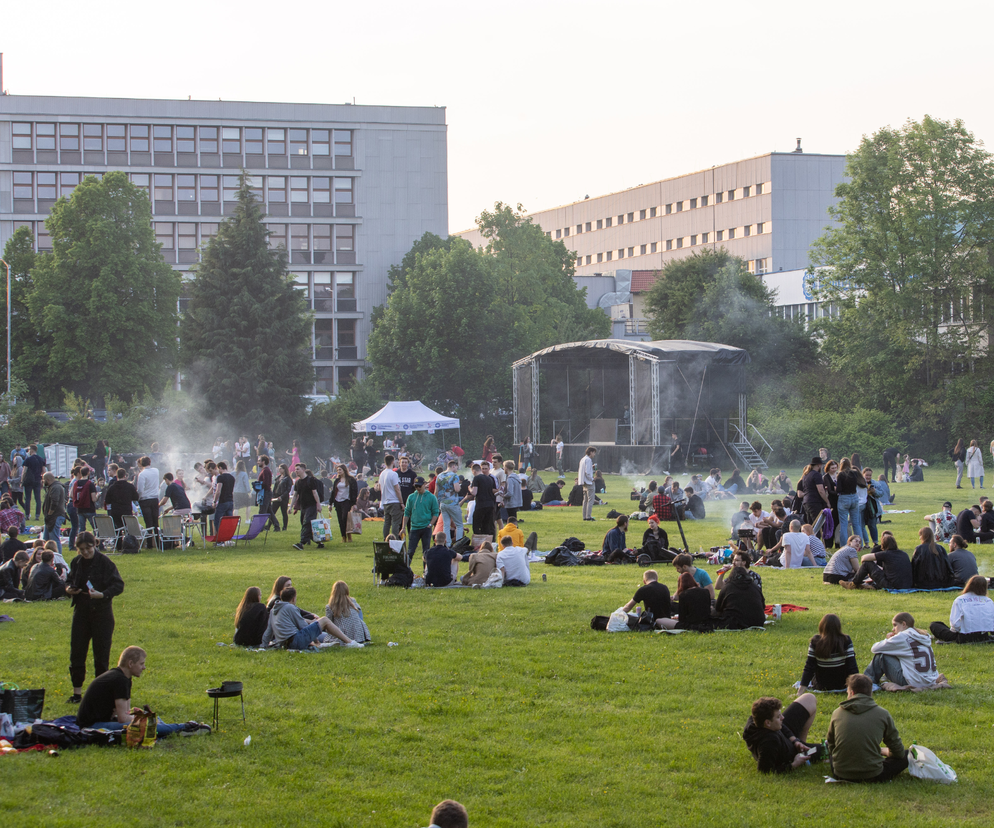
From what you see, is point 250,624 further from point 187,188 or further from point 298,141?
point 298,141

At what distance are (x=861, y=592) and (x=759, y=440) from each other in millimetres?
31809

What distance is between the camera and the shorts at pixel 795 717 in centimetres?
743

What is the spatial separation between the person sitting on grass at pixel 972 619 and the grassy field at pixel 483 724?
424mm

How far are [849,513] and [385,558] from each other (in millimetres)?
8090

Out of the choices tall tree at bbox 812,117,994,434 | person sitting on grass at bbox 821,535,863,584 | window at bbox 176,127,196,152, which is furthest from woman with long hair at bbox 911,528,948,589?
window at bbox 176,127,196,152

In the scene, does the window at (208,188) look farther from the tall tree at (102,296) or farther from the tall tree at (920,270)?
the tall tree at (920,270)

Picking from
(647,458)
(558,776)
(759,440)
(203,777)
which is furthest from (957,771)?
(759,440)

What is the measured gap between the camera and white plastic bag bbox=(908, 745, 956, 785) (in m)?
6.80

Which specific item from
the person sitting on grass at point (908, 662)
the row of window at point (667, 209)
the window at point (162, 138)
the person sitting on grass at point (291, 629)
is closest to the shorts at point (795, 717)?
the person sitting on grass at point (908, 662)

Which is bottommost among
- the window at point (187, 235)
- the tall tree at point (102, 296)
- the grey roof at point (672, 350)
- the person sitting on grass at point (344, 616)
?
the person sitting on grass at point (344, 616)

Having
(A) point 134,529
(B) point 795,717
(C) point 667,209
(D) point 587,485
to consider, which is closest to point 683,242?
(C) point 667,209

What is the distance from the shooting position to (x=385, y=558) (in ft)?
49.5

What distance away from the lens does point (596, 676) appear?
961 centimetres

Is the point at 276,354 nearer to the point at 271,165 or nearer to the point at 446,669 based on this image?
the point at 271,165
